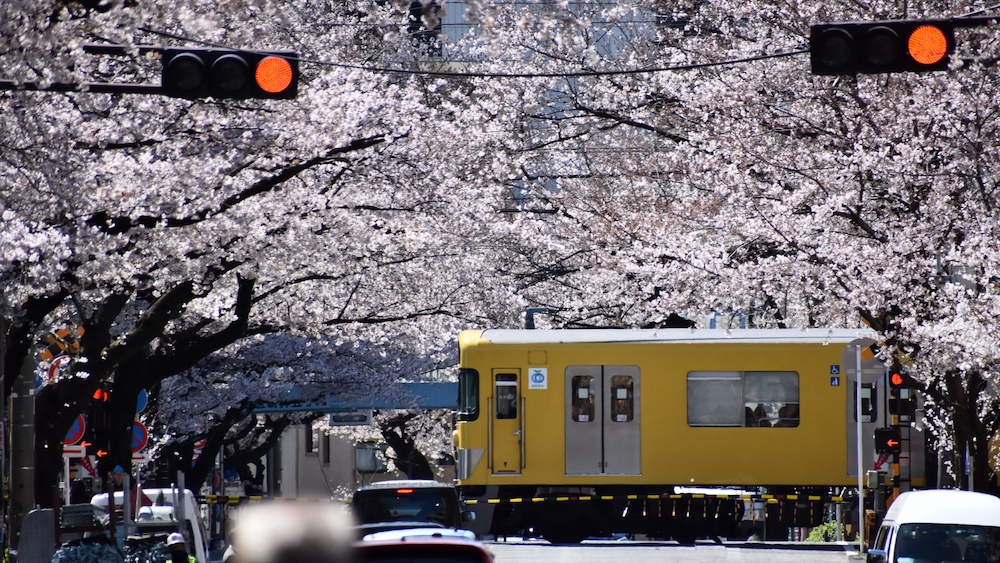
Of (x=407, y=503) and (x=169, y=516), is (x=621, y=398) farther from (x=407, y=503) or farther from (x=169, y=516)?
(x=169, y=516)

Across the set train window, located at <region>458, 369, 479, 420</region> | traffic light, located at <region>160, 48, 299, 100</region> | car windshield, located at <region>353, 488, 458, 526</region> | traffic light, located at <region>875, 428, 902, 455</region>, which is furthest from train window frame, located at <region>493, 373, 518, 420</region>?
traffic light, located at <region>160, 48, 299, 100</region>

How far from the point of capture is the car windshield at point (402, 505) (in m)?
15.6

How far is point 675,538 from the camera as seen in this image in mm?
22594

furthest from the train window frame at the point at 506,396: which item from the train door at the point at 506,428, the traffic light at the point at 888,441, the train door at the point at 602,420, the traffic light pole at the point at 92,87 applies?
the traffic light pole at the point at 92,87

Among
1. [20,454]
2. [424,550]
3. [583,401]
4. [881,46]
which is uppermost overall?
[881,46]

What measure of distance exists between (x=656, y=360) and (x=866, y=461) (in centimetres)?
380

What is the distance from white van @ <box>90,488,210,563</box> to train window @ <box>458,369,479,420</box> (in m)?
5.22

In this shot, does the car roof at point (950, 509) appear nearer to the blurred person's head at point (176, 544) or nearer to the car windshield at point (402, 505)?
the car windshield at point (402, 505)

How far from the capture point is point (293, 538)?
13.8 feet

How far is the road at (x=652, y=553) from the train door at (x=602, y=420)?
4.19 feet

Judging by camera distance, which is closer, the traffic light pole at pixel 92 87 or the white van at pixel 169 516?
the traffic light pole at pixel 92 87

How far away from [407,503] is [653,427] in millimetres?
7655

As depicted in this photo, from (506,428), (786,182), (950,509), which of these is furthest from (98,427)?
(950,509)

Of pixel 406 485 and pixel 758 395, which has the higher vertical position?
pixel 758 395
